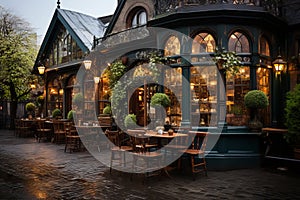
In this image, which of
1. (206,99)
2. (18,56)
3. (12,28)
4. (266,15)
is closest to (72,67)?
(18,56)

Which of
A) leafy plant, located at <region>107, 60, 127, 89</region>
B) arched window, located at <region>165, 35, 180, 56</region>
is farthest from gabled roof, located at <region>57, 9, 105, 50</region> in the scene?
arched window, located at <region>165, 35, 180, 56</region>

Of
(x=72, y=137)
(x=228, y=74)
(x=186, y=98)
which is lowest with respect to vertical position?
(x=72, y=137)

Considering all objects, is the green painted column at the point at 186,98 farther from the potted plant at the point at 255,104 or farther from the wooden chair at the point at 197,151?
the potted plant at the point at 255,104

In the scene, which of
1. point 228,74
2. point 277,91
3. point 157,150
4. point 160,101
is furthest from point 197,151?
point 277,91

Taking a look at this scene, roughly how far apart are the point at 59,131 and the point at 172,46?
6.59 meters

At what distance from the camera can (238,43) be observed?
9312mm

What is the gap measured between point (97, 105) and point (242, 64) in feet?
26.7

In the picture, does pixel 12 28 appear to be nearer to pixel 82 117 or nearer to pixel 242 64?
pixel 82 117

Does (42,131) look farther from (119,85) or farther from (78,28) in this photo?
(78,28)

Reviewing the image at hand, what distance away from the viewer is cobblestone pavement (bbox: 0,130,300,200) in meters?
6.15

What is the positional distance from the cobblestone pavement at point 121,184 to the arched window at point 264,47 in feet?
11.5

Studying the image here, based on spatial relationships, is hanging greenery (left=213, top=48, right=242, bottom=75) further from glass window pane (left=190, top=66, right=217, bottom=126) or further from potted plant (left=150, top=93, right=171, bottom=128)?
potted plant (left=150, top=93, right=171, bottom=128)

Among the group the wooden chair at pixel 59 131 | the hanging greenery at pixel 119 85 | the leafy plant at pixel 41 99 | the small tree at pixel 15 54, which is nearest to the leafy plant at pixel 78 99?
the wooden chair at pixel 59 131

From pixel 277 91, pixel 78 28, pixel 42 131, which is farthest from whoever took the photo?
pixel 78 28
